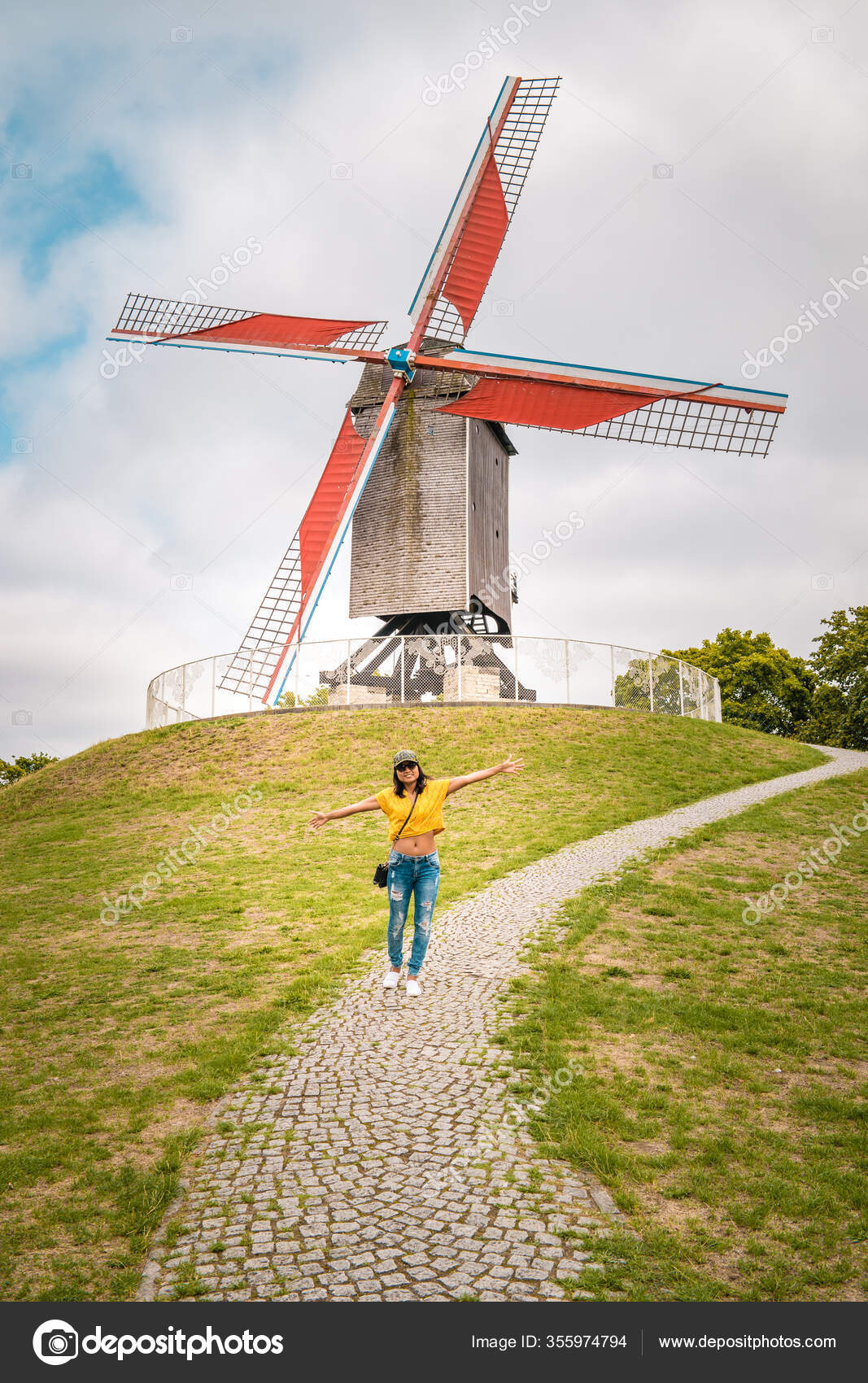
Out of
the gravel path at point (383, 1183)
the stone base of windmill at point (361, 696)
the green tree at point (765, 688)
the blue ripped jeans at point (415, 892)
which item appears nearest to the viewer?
the gravel path at point (383, 1183)

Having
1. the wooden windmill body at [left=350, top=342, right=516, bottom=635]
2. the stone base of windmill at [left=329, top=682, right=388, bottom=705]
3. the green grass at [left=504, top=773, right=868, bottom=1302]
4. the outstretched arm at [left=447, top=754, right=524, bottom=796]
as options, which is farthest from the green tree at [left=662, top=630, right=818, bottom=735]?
the outstretched arm at [left=447, top=754, right=524, bottom=796]

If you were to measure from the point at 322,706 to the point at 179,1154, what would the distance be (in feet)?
58.3

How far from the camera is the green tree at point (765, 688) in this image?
1876 inches

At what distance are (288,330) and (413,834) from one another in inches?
813

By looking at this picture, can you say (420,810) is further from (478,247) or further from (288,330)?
Answer: (478,247)

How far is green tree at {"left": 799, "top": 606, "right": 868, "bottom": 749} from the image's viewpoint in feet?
132

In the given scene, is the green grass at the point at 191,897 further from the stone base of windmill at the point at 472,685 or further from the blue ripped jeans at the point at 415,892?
the blue ripped jeans at the point at 415,892

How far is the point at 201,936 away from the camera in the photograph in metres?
Result: 9.90

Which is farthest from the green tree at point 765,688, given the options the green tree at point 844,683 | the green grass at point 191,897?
the green grass at point 191,897

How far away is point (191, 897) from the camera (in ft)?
38.1
